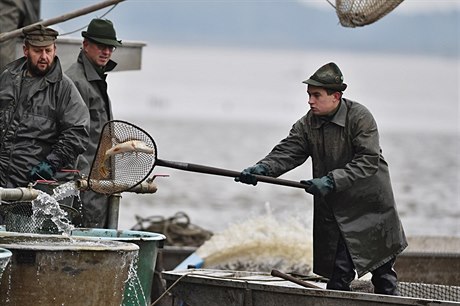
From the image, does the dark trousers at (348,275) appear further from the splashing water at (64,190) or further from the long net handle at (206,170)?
the splashing water at (64,190)

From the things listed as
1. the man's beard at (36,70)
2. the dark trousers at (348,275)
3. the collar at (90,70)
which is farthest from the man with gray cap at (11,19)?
the dark trousers at (348,275)

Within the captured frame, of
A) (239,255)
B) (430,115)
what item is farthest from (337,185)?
(430,115)

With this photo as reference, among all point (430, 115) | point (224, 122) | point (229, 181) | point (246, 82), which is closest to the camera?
point (229, 181)

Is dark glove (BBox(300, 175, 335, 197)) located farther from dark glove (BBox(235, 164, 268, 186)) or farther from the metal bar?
the metal bar

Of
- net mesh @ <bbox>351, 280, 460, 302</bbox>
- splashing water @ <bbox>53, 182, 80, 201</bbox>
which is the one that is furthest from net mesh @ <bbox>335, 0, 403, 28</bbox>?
splashing water @ <bbox>53, 182, 80, 201</bbox>

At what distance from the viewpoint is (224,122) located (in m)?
65.3

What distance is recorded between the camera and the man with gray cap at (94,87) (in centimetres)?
1102

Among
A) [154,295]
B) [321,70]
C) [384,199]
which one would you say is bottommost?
[154,295]

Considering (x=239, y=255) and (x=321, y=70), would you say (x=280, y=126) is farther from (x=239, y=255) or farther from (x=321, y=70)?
(x=321, y=70)

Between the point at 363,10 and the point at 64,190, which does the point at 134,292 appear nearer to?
the point at 64,190

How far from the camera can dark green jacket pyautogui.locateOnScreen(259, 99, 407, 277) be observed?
9898 mm

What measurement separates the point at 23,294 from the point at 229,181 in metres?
24.3

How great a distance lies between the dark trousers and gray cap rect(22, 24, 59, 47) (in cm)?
226

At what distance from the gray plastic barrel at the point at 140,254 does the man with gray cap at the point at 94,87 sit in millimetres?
759
